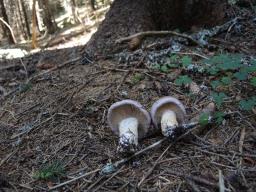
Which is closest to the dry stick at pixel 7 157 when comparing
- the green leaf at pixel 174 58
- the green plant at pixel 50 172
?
the green plant at pixel 50 172

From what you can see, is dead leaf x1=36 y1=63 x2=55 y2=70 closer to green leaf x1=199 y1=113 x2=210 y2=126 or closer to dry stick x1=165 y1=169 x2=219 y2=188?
green leaf x1=199 y1=113 x2=210 y2=126

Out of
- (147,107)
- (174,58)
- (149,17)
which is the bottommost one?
(147,107)

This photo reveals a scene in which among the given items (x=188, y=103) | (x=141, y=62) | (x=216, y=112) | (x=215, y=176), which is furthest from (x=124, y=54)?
(x=215, y=176)

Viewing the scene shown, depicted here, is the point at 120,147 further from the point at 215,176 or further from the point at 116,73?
the point at 116,73

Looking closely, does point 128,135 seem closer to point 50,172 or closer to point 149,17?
point 50,172

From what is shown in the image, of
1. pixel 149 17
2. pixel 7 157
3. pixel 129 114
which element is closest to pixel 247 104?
pixel 129 114

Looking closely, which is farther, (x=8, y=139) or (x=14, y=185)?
(x=8, y=139)
